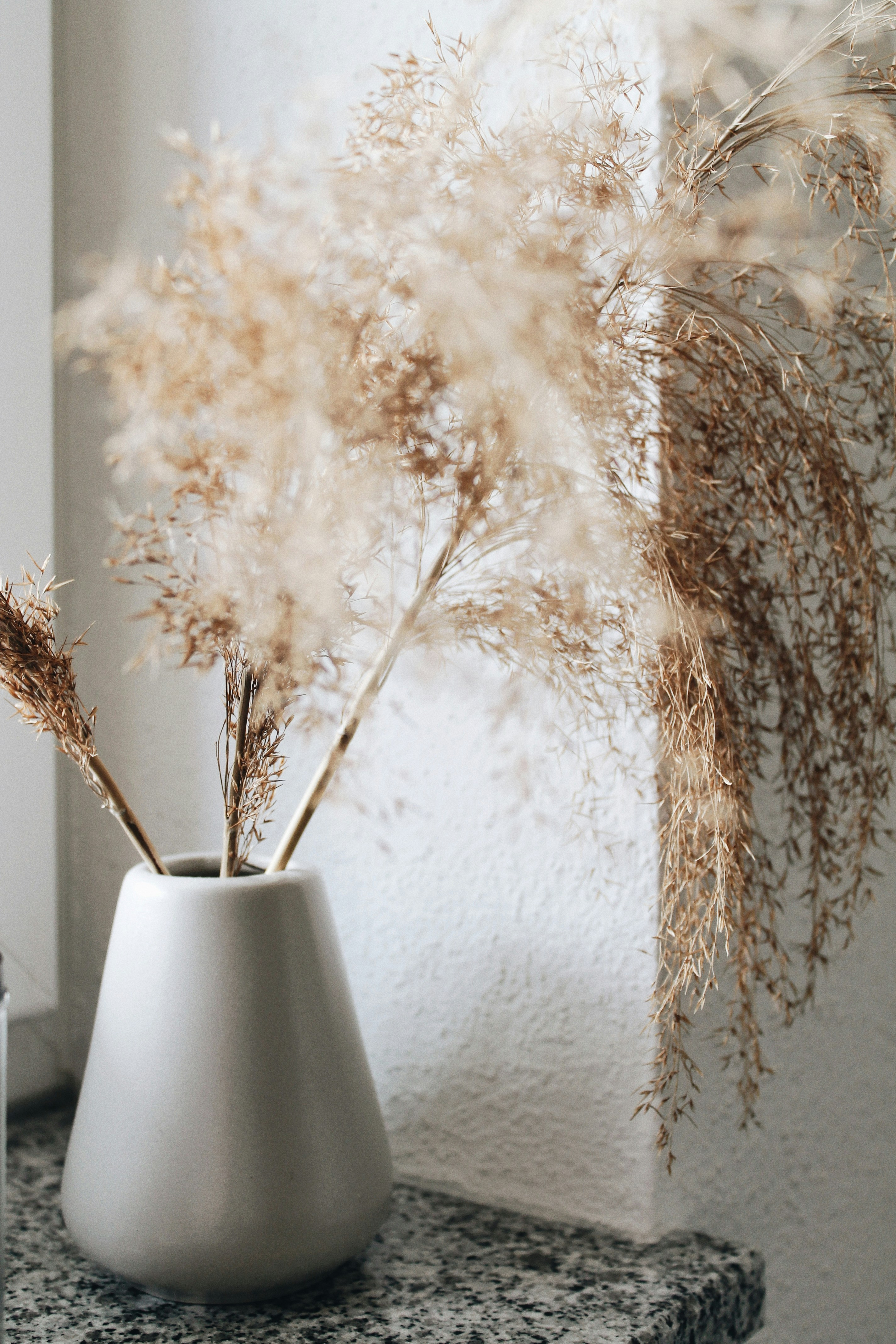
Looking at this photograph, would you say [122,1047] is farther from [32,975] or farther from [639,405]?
[639,405]

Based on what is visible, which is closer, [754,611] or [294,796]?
[754,611]

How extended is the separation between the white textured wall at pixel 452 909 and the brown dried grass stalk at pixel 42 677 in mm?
172

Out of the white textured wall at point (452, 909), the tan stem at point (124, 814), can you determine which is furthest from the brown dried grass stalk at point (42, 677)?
the white textured wall at point (452, 909)

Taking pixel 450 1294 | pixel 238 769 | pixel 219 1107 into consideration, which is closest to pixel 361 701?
pixel 238 769

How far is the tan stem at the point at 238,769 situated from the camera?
22.7 inches

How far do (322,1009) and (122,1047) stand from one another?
0.10m

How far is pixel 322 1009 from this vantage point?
0.62 meters

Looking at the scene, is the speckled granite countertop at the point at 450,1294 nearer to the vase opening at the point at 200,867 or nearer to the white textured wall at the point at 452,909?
the white textured wall at the point at 452,909

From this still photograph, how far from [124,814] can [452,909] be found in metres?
0.24

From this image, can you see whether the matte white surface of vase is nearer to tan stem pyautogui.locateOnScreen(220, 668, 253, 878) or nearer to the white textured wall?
tan stem pyautogui.locateOnScreen(220, 668, 253, 878)

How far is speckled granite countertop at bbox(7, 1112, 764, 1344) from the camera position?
1.94ft

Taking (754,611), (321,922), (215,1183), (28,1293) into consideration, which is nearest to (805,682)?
(754,611)

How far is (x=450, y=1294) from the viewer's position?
64 centimetres

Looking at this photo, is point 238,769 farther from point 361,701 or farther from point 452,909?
point 452,909
